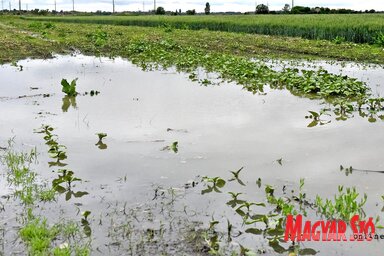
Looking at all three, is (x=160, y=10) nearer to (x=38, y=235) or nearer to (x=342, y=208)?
(x=342, y=208)

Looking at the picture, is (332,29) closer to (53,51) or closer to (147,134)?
(53,51)

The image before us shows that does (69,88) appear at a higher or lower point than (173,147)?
higher

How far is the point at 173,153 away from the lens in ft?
23.7

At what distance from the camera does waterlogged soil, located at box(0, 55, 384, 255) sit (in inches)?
188

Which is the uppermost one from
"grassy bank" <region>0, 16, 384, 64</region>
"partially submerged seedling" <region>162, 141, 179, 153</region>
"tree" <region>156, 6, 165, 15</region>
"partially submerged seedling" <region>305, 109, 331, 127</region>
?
"tree" <region>156, 6, 165, 15</region>

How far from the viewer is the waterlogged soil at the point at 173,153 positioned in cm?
477

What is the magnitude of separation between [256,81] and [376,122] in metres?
4.91

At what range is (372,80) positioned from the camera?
48.3 ft

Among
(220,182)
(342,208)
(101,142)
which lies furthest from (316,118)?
(342,208)

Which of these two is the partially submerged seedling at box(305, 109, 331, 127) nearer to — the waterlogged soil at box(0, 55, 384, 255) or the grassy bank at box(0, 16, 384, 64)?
the waterlogged soil at box(0, 55, 384, 255)

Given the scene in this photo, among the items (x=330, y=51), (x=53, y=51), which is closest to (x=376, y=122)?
(x=330, y=51)

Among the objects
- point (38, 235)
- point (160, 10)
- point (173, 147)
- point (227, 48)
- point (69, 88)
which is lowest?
point (38, 235)

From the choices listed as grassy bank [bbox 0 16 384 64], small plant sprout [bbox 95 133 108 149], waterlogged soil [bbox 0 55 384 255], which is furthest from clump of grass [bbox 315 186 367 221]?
grassy bank [bbox 0 16 384 64]

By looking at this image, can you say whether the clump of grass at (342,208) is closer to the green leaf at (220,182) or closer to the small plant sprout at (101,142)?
the green leaf at (220,182)
